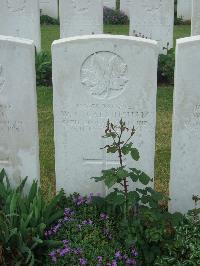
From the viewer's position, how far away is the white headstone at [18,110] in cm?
453

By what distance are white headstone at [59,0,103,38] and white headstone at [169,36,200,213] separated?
Answer: 6.12m

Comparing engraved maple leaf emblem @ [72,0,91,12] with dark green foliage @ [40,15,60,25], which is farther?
dark green foliage @ [40,15,60,25]

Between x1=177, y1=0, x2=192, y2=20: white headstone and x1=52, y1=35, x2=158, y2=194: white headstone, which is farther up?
x1=177, y1=0, x2=192, y2=20: white headstone

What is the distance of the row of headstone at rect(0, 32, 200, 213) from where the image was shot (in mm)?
4387

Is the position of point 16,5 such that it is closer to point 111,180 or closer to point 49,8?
point 49,8

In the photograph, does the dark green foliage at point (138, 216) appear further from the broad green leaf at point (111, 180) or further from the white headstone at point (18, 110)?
the white headstone at point (18, 110)

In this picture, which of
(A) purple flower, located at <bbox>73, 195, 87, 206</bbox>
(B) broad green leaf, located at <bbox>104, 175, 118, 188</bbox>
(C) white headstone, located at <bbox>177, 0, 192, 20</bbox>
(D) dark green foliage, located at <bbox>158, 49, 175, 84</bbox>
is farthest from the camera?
(C) white headstone, located at <bbox>177, 0, 192, 20</bbox>

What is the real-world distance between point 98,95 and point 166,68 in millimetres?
5277

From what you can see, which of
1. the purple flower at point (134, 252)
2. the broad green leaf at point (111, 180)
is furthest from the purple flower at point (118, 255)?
the broad green leaf at point (111, 180)

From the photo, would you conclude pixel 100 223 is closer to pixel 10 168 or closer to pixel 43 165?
pixel 10 168

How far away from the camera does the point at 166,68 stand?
9625mm

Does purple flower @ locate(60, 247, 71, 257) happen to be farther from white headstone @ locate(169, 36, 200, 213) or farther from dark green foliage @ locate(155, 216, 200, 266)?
white headstone @ locate(169, 36, 200, 213)

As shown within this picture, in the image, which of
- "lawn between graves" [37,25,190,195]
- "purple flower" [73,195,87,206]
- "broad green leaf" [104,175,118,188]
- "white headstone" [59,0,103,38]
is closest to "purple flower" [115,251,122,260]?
"broad green leaf" [104,175,118,188]

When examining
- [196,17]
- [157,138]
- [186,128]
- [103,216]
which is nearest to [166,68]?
[196,17]
